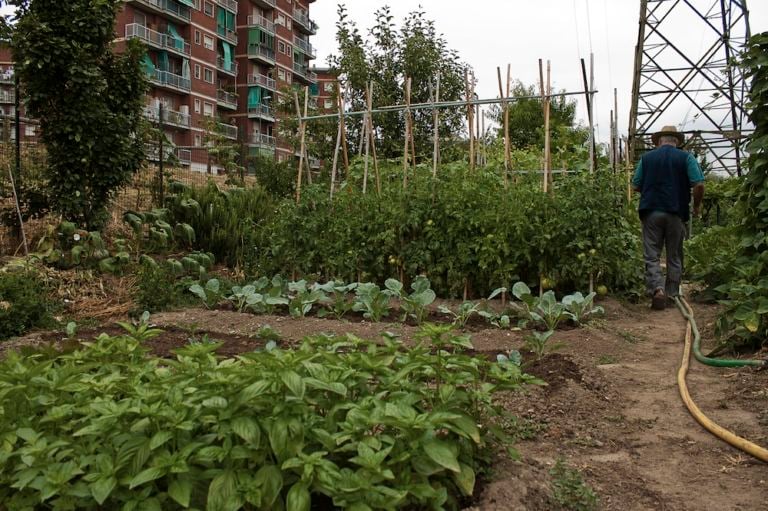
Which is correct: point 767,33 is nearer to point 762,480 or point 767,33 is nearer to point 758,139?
point 758,139

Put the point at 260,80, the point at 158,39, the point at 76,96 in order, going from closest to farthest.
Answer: the point at 76,96 → the point at 158,39 → the point at 260,80

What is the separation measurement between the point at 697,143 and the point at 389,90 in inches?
349

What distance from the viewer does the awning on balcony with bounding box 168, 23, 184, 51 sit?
4131cm

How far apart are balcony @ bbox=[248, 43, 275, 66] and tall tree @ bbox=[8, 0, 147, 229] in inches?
1677

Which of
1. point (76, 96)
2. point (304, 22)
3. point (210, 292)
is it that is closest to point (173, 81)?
point (304, 22)

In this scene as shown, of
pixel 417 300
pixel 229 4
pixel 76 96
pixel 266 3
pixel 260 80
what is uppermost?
pixel 266 3

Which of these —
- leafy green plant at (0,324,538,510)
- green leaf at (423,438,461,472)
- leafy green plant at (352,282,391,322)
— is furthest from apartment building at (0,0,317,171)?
green leaf at (423,438,461,472)

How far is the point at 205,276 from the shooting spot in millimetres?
8094

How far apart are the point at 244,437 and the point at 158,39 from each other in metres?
42.5

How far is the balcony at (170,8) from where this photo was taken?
39.4 metres

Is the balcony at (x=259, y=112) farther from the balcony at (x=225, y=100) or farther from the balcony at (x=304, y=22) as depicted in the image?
the balcony at (x=304, y=22)

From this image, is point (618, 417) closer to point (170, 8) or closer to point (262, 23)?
point (170, 8)

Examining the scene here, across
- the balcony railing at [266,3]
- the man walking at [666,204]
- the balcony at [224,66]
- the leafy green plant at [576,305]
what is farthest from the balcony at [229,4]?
the leafy green plant at [576,305]

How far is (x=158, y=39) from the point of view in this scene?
40.4 meters
